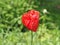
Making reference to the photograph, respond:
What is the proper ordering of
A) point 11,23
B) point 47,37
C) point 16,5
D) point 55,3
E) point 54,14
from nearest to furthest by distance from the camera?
point 47,37 < point 11,23 < point 16,5 < point 54,14 < point 55,3

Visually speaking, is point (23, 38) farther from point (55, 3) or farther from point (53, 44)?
point (55, 3)

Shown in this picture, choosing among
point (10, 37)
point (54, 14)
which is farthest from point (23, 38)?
point (54, 14)

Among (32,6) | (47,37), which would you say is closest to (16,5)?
(32,6)

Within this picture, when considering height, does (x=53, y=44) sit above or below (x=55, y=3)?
below

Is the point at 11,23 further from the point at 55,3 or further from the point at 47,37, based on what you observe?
the point at 55,3

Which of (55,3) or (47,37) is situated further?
(55,3)

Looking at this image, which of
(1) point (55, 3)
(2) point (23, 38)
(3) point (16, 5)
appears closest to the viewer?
(2) point (23, 38)
